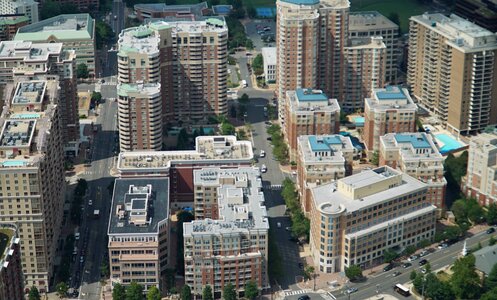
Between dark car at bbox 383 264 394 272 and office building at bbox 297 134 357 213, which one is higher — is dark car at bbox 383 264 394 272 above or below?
below

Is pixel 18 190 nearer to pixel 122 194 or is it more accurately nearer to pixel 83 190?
pixel 122 194

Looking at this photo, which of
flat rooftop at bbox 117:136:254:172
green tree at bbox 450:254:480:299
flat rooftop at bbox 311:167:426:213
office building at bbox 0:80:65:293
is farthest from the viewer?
flat rooftop at bbox 117:136:254:172

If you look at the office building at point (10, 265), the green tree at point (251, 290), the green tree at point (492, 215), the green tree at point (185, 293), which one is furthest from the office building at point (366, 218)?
the office building at point (10, 265)

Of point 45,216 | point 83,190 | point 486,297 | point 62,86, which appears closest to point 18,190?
point 45,216

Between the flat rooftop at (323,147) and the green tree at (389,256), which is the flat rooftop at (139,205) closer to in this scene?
the flat rooftop at (323,147)

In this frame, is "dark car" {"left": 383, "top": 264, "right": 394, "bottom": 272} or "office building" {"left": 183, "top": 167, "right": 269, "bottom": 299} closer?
"office building" {"left": 183, "top": 167, "right": 269, "bottom": 299}

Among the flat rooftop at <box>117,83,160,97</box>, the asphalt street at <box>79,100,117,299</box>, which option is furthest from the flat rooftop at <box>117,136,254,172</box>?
the flat rooftop at <box>117,83,160,97</box>

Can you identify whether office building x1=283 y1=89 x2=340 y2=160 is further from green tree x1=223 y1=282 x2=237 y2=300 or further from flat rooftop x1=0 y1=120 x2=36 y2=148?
flat rooftop x1=0 y1=120 x2=36 y2=148
